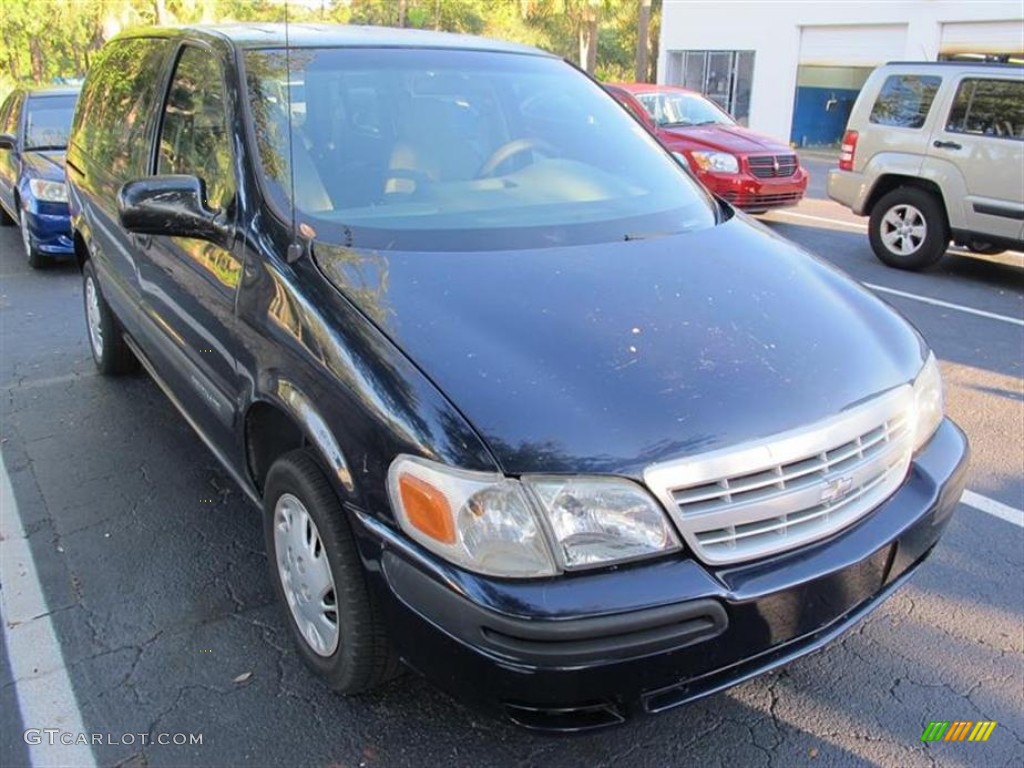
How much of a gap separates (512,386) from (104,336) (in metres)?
3.73

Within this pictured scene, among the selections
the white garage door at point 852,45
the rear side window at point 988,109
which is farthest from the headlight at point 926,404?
the white garage door at point 852,45

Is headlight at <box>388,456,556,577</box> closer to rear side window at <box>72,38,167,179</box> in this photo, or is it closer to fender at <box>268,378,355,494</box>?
fender at <box>268,378,355,494</box>

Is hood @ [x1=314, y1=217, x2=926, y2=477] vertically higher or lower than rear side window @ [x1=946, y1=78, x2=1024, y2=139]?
lower

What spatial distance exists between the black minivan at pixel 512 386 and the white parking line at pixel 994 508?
4.40ft

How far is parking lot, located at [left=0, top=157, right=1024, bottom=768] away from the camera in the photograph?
2.43 meters

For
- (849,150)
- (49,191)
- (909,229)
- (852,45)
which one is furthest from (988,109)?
(852,45)

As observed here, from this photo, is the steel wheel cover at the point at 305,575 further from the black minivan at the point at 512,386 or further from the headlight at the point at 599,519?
the headlight at the point at 599,519

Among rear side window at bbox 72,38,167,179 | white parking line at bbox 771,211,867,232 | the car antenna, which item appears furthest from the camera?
white parking line at bbox 771,211,867,232

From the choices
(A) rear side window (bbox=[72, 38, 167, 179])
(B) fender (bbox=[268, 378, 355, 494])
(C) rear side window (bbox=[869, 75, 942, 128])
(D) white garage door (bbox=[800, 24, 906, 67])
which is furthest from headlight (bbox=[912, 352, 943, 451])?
(D) white garage door (bbox=[800, 24, 906, 67])

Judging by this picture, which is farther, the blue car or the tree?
the tree

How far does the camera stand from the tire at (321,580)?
88.4 inches

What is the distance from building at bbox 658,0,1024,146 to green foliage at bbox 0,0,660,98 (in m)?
4.93

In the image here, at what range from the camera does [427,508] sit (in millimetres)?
1971

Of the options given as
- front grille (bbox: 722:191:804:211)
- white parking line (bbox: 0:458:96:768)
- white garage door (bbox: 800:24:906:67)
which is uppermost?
white garage door (bbox: 800:24:906:67)
